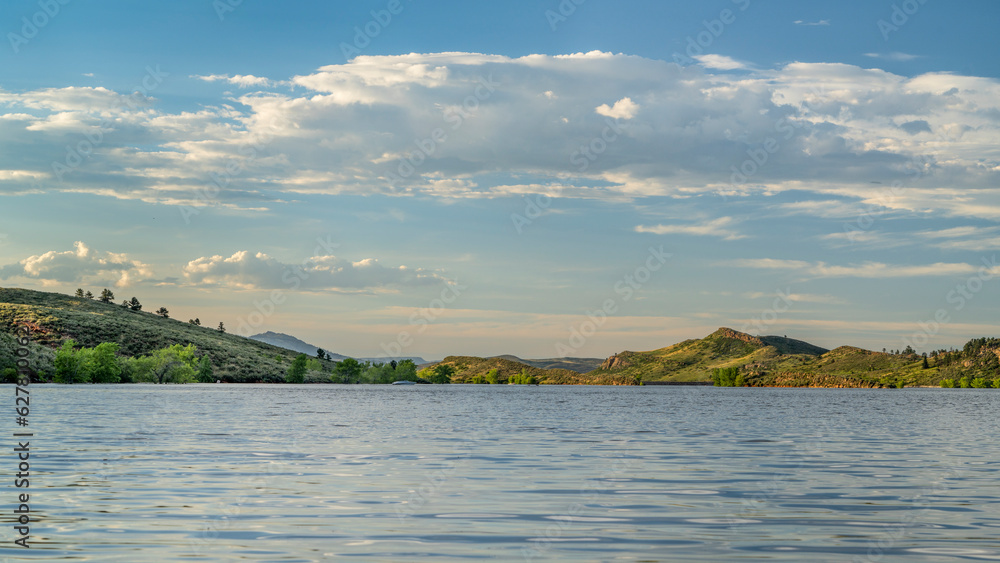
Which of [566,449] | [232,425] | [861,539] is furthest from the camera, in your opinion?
[232,425]

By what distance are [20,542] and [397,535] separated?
334 inches

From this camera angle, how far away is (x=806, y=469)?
1396 inches

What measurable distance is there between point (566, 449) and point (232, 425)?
94.4ft

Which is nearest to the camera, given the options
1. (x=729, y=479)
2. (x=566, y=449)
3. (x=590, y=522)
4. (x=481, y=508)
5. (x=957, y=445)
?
(x=590, y=522)

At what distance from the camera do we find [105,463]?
114 feet

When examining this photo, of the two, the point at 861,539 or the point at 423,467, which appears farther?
the point at 423,467

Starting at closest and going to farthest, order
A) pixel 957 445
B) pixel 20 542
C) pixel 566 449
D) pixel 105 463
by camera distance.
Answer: pixel 20 542
pixel 105 463
pixel 566 449
pixel 957 445

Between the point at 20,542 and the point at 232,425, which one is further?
the point at 232,425

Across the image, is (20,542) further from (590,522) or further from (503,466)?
(503,466)

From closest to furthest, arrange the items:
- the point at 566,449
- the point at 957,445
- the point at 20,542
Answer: the point at 20,542 → the point at 566,449 → the point at 957,445

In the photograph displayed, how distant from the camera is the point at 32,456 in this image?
36.6 metres

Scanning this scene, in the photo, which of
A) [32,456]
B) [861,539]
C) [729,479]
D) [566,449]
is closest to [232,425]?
[32,456]

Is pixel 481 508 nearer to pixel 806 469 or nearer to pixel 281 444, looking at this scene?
pixel 806 469

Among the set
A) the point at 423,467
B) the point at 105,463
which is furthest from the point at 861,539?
the point at 105,463
